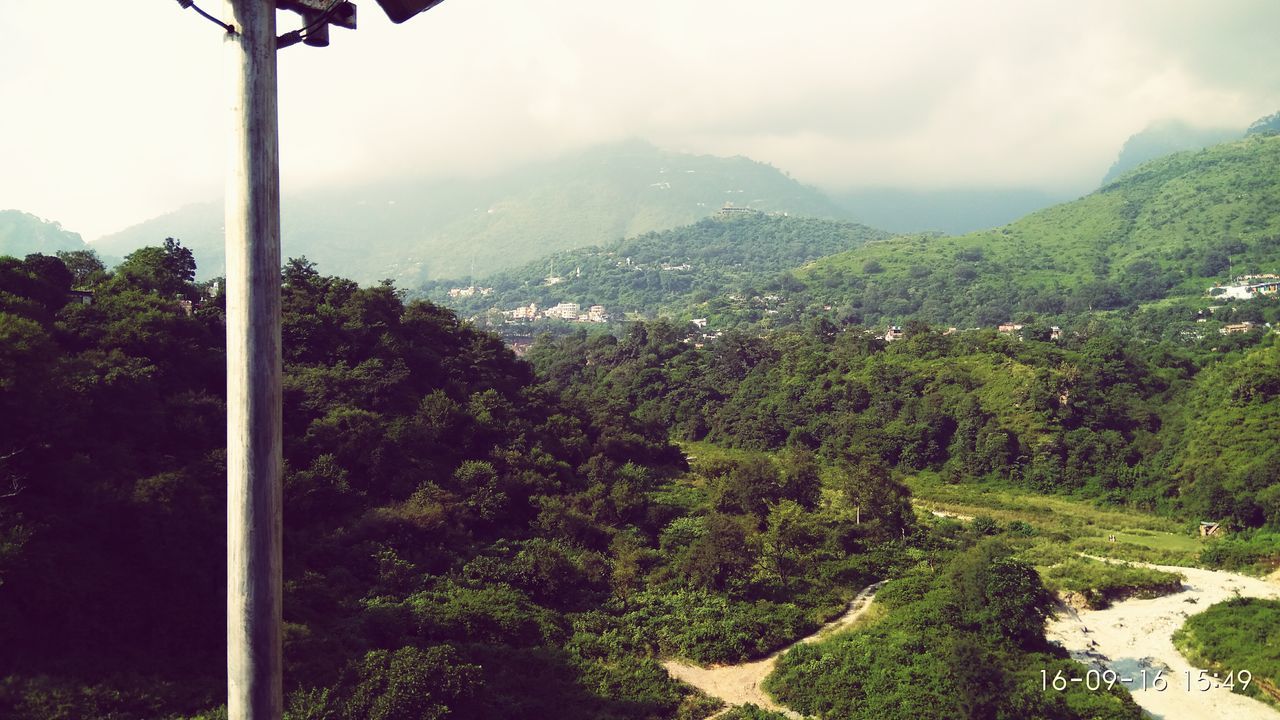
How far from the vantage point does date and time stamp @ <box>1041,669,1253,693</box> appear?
14.9 meters

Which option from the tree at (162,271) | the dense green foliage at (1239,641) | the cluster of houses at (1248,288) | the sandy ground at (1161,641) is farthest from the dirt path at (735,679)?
the cluster of houses at (1248,288)

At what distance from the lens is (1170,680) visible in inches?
650

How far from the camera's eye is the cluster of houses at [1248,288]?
6262cm

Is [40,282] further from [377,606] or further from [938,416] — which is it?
[938,416]

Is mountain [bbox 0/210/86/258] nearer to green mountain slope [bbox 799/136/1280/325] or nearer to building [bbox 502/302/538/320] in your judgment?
building [bbox 502/302/538/320]

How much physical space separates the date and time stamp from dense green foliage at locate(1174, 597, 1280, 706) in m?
0.08

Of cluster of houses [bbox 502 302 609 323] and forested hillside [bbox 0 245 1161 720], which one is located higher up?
cluster of houses [bbox 502 302 609 323]

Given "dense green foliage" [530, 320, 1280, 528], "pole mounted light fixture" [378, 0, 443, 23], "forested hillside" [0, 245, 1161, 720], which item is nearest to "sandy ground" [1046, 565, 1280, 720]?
"forested hillside" [0, 245, 1161, 720]

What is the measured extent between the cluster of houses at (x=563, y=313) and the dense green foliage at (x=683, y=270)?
2110 millimetres

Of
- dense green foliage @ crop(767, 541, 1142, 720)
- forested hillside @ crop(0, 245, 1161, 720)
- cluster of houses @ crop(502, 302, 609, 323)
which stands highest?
cluster of houses @ crop(502, 302, 609, 323)

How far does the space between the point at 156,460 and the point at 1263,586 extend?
28233 millimetres

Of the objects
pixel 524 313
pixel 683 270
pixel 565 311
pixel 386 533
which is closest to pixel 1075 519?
pixel 386 533

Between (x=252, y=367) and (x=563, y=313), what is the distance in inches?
4482

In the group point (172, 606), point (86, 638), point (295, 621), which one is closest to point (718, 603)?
point (295, 621)
